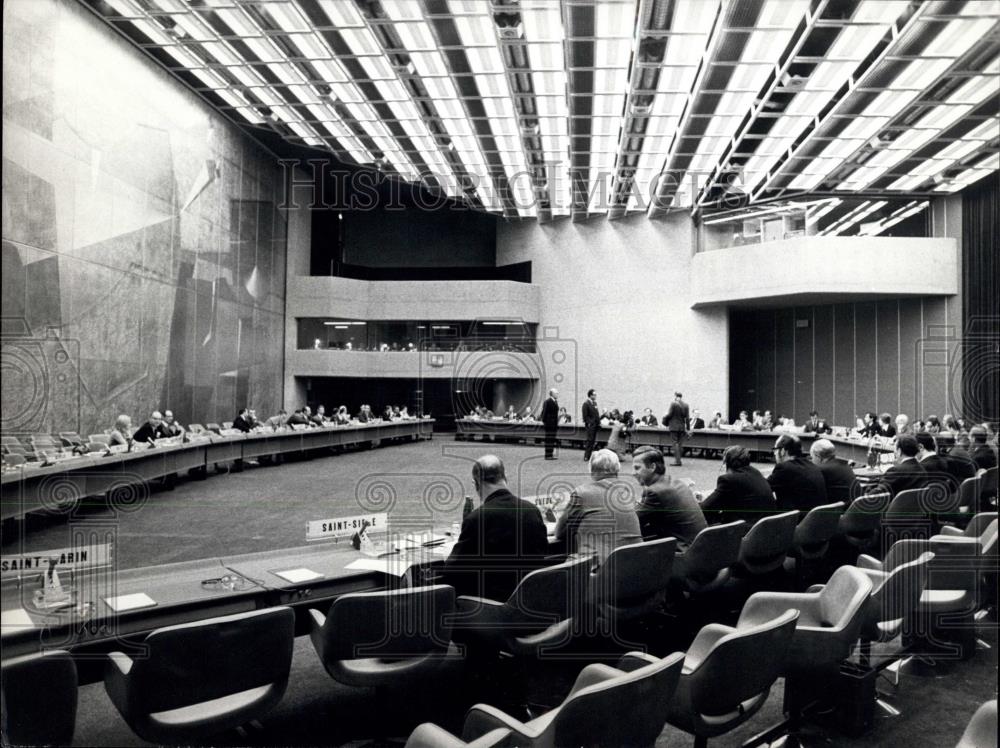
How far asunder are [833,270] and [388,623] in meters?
14.9

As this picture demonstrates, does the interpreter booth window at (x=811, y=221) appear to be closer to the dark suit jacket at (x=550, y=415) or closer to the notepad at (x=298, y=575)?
the dark suit jacket at (x=550, y=415)

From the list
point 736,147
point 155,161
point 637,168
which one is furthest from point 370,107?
point 736,147

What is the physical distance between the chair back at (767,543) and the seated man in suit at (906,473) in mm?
1687

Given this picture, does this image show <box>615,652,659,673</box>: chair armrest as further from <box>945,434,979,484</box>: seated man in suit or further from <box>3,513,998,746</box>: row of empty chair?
<box>945,434,979,484</box>: seated man in suit

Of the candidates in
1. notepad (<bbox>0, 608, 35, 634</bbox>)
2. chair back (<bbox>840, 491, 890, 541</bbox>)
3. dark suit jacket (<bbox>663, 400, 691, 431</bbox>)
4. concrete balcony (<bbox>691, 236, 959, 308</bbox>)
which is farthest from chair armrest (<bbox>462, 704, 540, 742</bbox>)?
concrete balcony (<bbox>691, 236, 959, 308</bbox>)

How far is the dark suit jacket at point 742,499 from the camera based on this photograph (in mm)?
4336

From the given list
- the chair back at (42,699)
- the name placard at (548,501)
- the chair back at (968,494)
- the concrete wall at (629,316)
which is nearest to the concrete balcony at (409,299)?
the concrete wall at (629,316)

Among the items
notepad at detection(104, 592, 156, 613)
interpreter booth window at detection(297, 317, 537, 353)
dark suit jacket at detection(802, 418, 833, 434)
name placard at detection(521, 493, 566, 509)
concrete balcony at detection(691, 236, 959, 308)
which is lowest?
notepad at detection(104, 592, 156, 613)

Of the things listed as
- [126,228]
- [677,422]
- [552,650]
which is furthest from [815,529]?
[126,228]

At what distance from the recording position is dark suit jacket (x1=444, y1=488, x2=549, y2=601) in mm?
3133

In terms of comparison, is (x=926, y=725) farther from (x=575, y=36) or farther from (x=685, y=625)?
(x=575, y=36)

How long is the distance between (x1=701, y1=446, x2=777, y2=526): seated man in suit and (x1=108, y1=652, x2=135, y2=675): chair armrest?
3275mm

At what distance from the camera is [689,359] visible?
1770 cm

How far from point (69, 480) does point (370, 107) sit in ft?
27.4
